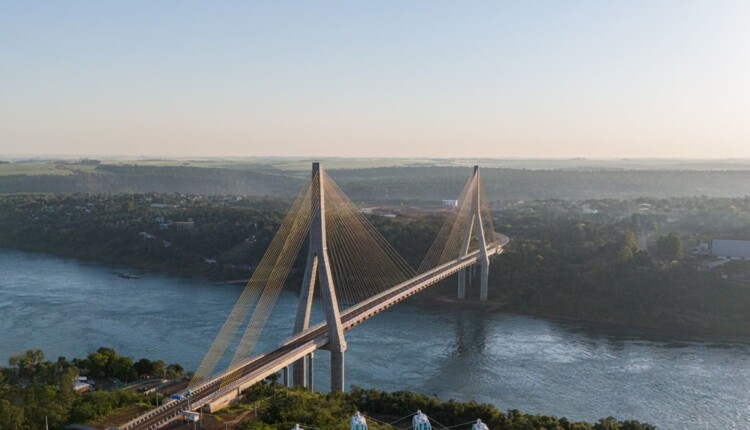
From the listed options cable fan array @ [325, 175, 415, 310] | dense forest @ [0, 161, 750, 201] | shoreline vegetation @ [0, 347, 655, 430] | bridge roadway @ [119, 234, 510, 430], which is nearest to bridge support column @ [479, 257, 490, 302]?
cable fan array @ [325, 175, 415, 310]

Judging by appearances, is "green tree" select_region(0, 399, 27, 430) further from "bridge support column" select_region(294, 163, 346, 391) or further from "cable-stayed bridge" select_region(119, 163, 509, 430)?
"bridge support column" select_region(294, 163, 346, 391)

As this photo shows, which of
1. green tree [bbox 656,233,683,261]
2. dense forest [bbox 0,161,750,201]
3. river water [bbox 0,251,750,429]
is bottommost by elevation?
river water [bbox 0,251,750,429]

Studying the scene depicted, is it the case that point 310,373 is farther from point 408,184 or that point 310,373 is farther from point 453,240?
point 408,184

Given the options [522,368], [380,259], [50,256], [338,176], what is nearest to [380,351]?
[522,368]

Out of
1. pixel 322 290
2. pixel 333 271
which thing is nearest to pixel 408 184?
pixel 333 271

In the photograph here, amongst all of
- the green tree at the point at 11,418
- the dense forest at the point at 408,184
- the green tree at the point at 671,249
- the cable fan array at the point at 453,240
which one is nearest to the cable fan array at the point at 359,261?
the cable fan array at the point at 453,240

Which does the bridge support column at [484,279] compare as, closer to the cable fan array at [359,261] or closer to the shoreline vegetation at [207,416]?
the cable fan array at [359,261]

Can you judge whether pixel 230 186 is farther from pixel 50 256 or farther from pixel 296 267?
pixel 296 267
